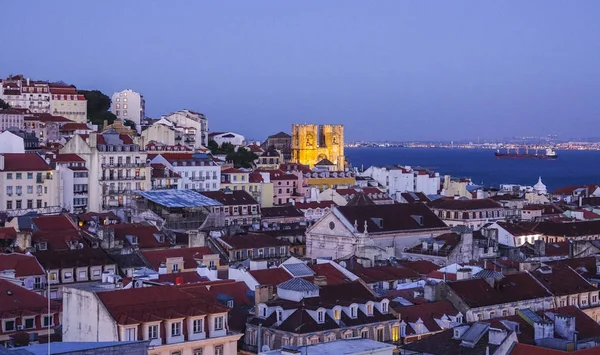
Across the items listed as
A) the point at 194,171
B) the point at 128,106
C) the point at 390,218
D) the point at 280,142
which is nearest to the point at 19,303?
the point at 390,218

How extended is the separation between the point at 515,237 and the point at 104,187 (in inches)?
1416

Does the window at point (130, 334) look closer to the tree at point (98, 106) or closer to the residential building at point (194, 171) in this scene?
the residential building at point (194, 171)

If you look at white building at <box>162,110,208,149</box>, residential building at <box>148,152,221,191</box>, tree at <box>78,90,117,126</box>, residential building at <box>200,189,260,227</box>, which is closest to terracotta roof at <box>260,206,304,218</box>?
residential building at <box>200,189,260,227</box>

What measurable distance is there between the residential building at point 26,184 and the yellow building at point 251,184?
2312 centimetres

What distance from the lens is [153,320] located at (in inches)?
1331

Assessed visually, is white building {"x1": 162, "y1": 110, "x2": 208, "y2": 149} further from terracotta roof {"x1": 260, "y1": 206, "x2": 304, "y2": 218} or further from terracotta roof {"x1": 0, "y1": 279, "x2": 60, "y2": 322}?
terracotta roof {"x1": 0, "y1": 279, "x2": 60, "y2": 322}

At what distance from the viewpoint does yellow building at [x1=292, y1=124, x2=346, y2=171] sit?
166 meters

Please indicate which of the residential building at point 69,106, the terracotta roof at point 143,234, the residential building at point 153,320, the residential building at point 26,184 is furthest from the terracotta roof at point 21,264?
the residential building at point 69,106

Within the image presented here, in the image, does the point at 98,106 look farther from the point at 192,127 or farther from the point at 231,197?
the point at 231,197

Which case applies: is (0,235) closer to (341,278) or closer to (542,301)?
(341,278)

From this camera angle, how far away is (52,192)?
86.3 m

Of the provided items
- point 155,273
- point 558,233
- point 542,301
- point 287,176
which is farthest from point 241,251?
point 287,176

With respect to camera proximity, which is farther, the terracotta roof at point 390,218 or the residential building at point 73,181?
the residential building at point 73,181

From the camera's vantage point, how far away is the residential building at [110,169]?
A: 90688mm
